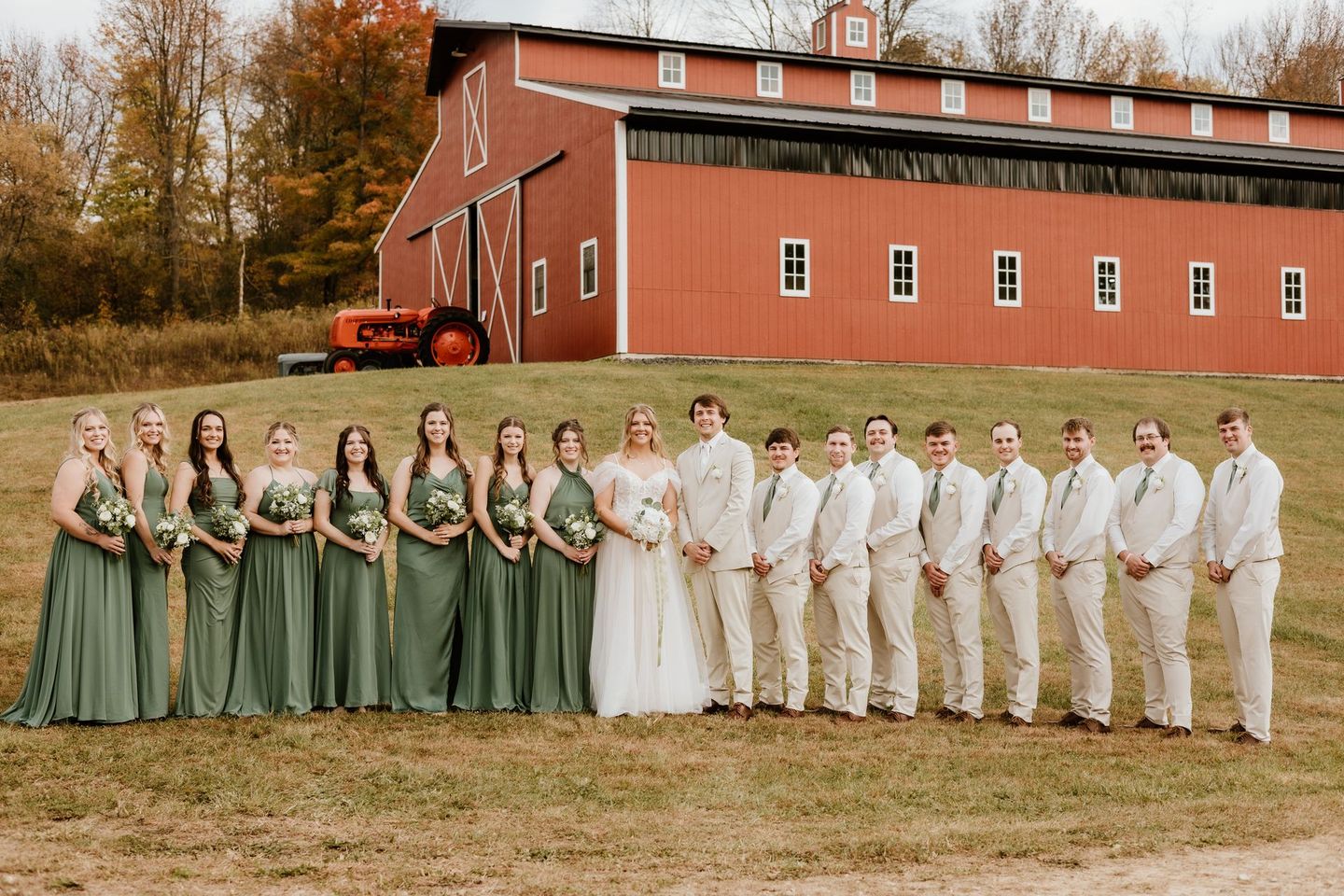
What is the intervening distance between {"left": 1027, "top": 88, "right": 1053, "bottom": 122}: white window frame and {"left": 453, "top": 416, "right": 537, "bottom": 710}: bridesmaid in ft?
89.5

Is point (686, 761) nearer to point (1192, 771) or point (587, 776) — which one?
point (587, 776)

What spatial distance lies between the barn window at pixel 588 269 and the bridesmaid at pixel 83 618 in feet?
53.0

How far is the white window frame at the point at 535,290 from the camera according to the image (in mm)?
25625

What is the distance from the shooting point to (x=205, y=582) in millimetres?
7949

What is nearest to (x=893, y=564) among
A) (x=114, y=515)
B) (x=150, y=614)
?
(x=150, y=614)

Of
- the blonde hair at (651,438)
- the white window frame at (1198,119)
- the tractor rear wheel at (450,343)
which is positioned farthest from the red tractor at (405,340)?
the white window frame at (1198,119)

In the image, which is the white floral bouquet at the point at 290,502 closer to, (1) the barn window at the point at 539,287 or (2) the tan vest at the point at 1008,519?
(2) the tan vest at the point at 1008,519

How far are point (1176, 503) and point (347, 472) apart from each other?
192 inches

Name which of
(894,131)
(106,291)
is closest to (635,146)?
(894,131)

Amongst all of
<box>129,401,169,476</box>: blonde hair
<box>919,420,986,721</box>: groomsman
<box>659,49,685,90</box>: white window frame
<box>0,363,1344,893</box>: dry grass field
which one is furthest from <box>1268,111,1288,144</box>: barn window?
<box>129,401,169,476</box>: blonde hair

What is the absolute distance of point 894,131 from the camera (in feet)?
78.8

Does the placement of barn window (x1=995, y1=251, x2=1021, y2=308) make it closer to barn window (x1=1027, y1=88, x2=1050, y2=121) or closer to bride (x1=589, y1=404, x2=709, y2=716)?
barn window (x1=1027, y1=88, x2=1050, y2=121)

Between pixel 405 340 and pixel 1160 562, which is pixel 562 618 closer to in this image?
pixel 1160 562

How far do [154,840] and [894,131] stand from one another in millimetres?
20579
